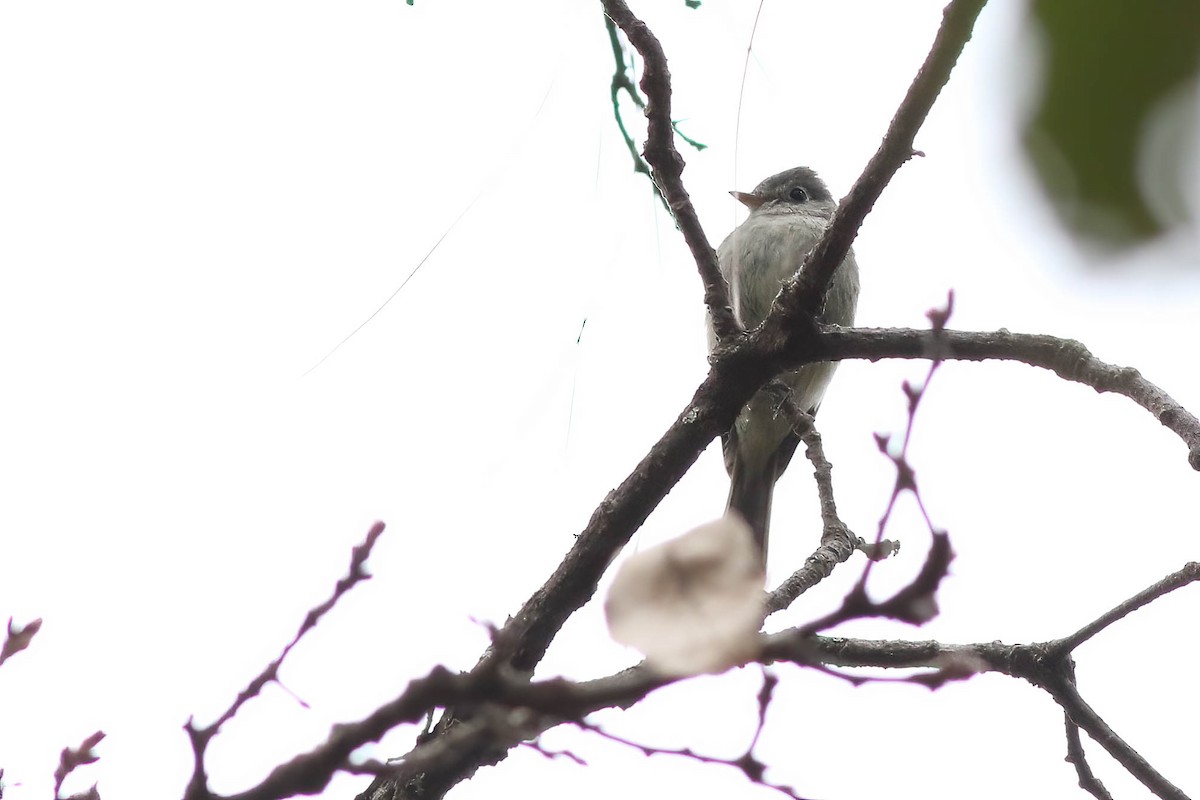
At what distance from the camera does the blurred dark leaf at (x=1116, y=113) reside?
0.32m

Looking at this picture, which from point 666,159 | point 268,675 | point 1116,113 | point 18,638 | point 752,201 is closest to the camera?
point 1116,113

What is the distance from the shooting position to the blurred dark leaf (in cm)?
32

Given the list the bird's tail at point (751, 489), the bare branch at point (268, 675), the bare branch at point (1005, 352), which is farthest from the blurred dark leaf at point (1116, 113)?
the bird's tail at point (751, 489)

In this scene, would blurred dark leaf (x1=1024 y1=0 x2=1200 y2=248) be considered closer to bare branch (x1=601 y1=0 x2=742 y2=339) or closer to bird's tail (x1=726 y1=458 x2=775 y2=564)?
→ bare branch (x1=601 y1=0 x2=742 y2=339)

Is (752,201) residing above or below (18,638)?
above

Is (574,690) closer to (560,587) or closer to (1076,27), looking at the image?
(1076,27)

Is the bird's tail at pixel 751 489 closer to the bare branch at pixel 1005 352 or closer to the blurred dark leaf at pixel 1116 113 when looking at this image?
the bare branch at pixel 1005 352

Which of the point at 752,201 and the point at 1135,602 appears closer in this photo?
the point at 1135,602

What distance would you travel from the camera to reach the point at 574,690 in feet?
2.52

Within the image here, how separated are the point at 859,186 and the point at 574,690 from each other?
1.98 metres

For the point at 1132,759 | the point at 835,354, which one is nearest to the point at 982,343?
the point at 835,354

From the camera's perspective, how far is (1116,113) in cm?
33

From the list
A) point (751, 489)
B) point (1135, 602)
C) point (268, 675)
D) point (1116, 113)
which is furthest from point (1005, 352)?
point (751, 489)

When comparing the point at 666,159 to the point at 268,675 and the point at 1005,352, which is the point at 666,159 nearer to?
the point at 1005,352
